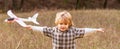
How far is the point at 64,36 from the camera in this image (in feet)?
20.8

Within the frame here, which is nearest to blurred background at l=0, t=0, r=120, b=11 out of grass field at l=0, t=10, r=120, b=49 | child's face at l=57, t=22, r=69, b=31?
grass field at l=0, t=10, r=120, b=49

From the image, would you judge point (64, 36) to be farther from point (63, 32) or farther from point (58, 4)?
point (58, 4)

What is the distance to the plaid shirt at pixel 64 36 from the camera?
250 inches

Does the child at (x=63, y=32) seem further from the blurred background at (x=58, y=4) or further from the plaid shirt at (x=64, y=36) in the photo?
the blurred background at (x=58, y=4)

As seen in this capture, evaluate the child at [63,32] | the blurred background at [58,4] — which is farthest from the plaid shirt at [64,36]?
the blurred background at [58,4]

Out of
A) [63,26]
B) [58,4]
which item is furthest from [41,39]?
[58,4]

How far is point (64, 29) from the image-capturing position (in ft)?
20.4

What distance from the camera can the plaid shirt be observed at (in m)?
6.36

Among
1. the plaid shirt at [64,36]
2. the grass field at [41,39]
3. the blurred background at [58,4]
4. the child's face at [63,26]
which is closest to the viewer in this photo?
the child's face at [63,26]

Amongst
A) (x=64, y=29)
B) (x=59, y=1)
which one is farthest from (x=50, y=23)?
(x=59, y=1)

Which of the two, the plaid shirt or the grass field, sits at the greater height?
the plaid shirt

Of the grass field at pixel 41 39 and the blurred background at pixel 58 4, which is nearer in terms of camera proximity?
the grass field at pixel 41 39

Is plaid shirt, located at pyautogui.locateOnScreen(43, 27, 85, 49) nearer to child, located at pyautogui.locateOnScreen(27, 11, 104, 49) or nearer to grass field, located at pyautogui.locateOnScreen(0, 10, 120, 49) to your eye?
child, located at pyautogui.locateOnScreen(27, 11, 104, 49)

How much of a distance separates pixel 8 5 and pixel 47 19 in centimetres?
2215
